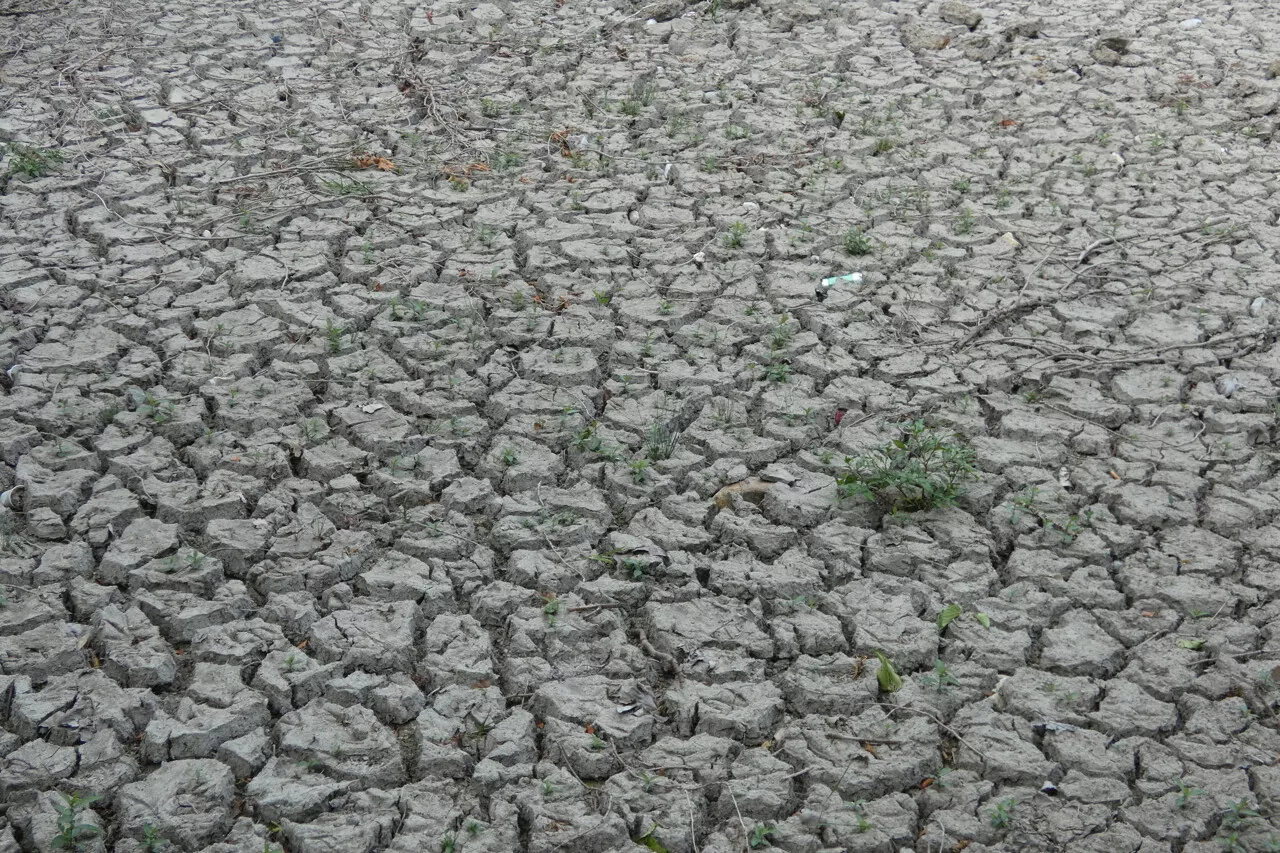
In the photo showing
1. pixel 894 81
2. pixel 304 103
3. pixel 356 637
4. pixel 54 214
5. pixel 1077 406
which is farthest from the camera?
pixel 894 81

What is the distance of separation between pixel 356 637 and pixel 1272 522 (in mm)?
2337

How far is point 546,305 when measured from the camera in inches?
155

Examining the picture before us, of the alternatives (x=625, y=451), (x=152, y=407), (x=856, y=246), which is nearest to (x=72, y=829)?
(x=152, y=407)

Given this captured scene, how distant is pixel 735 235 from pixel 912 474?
1.43 m

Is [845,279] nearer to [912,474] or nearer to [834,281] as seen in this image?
[834,281]

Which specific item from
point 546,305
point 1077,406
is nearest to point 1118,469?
point 1077,406

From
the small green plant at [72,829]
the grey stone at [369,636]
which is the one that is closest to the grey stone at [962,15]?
the grey stone at [369,636]

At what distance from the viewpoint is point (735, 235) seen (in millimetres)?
4270

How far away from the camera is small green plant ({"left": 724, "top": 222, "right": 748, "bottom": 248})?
425 centimetres

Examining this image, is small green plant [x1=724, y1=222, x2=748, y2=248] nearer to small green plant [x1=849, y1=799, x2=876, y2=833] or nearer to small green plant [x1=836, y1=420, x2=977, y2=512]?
small green plant [x1=836, y1=420, x2=977, y2=512]

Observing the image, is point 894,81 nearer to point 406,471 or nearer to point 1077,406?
point 1077,406

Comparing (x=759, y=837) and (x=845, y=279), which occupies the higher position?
(x=845, y=279)

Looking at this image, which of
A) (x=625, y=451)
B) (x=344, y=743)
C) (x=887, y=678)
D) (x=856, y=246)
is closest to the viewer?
(x=344, y=743)

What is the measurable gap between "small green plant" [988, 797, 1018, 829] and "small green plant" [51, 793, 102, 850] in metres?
1.74
